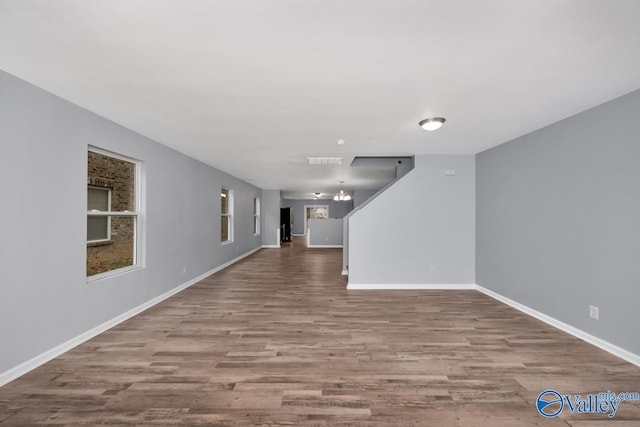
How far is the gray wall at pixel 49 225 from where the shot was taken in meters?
2.05

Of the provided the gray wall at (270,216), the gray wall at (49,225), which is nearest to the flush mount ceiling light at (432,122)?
the gray wall at (49,225)

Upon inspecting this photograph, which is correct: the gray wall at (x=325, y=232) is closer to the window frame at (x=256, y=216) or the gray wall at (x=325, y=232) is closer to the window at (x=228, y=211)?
the window frame at (x=256, y=216)

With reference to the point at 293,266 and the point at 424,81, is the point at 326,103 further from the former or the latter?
the point at 293,266

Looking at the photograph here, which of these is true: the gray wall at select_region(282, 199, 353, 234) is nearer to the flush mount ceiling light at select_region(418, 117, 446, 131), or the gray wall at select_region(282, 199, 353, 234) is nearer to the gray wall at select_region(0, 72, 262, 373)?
the gray wall at select_region(0, 72, 262, 373)

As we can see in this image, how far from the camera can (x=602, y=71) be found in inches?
77.3

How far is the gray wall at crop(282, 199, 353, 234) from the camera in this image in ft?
51.2

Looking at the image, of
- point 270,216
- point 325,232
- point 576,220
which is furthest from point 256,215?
point 576,220

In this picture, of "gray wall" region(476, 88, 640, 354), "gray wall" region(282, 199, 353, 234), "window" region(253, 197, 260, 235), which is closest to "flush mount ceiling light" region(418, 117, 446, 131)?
"gray wall" region(476, 88, 640, 354)

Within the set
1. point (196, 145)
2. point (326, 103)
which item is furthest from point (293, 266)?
point (326, 103)

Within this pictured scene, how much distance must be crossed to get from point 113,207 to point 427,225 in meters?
5.45

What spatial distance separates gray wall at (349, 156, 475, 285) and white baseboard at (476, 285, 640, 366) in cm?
90

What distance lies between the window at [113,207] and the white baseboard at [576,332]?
5169 mm

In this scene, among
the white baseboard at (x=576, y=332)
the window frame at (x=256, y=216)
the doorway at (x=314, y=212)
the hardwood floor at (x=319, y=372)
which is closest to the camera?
the hardwood floor at (x=319, y=372)

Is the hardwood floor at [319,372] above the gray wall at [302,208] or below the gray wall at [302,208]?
below
